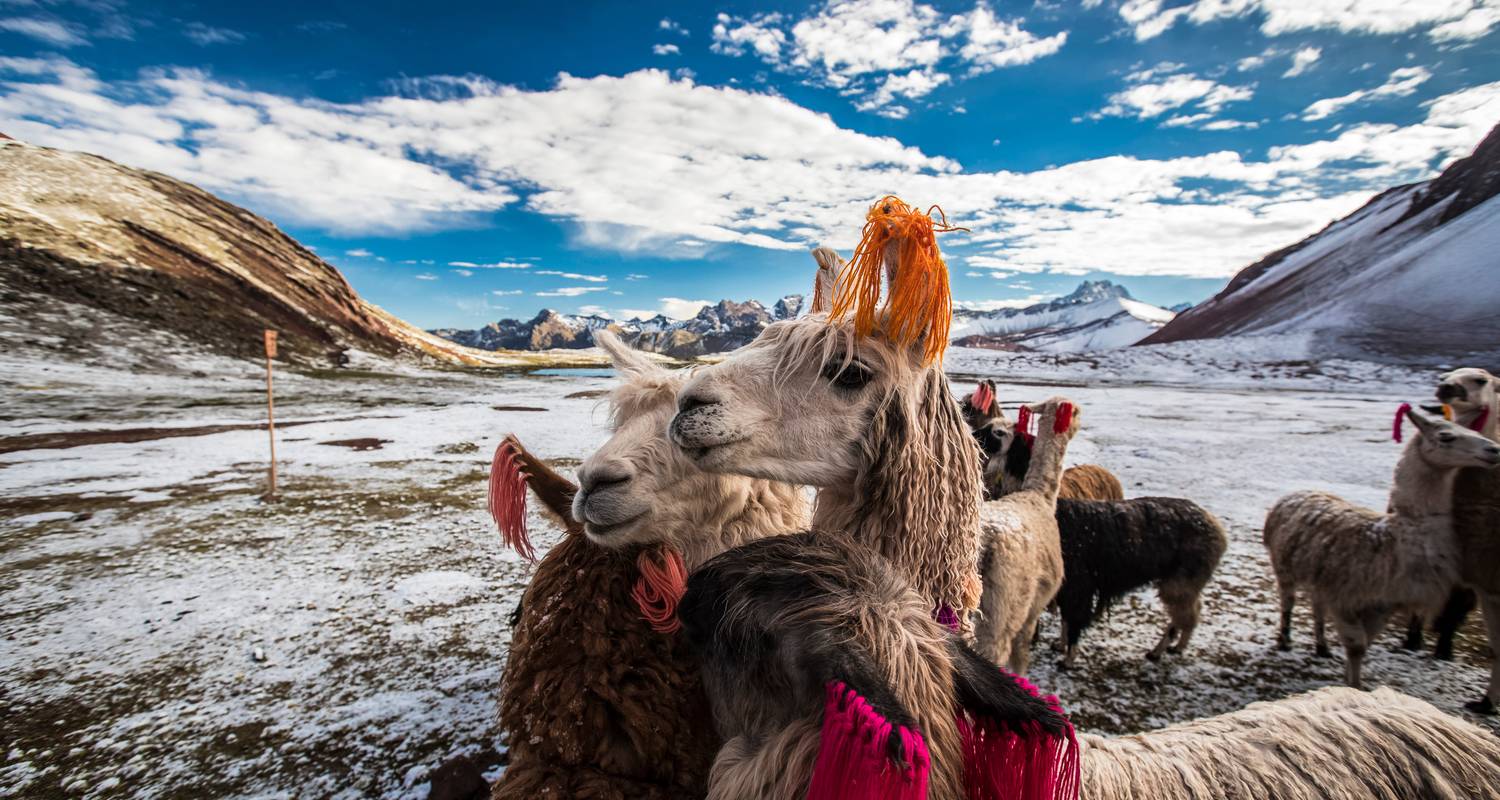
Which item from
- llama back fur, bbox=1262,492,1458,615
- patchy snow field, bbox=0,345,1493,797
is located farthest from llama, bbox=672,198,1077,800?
llama back fur, bbox=1262,492,1458,615

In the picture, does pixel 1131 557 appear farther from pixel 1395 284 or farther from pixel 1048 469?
pixel 1395 284

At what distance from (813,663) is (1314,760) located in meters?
1.86

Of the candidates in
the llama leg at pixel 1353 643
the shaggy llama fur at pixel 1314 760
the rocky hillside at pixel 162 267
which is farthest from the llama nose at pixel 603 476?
the rocky hillside at pixel 162 267

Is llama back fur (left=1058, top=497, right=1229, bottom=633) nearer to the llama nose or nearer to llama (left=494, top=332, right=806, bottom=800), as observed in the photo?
llama (left=494, top=332, right=806, bottom=800)

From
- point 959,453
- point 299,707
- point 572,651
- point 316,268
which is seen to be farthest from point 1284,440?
point 316,268

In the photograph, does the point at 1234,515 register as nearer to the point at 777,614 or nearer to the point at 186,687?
the point at 777,614

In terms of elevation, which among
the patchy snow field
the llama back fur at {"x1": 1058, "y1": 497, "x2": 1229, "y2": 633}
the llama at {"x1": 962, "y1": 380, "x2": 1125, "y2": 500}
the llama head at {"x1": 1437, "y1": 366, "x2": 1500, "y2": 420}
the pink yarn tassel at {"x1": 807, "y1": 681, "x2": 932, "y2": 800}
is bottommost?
the patchy snow field

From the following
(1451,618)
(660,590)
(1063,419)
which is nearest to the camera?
(660,590)

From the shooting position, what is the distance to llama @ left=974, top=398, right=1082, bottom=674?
3.83m

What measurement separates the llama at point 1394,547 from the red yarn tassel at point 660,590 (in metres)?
5.32

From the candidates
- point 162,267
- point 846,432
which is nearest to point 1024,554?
point 846,432

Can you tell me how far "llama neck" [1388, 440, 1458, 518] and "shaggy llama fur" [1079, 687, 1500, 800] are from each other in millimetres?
3401

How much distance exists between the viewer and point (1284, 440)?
14.4 m

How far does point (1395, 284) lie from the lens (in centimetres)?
6681
